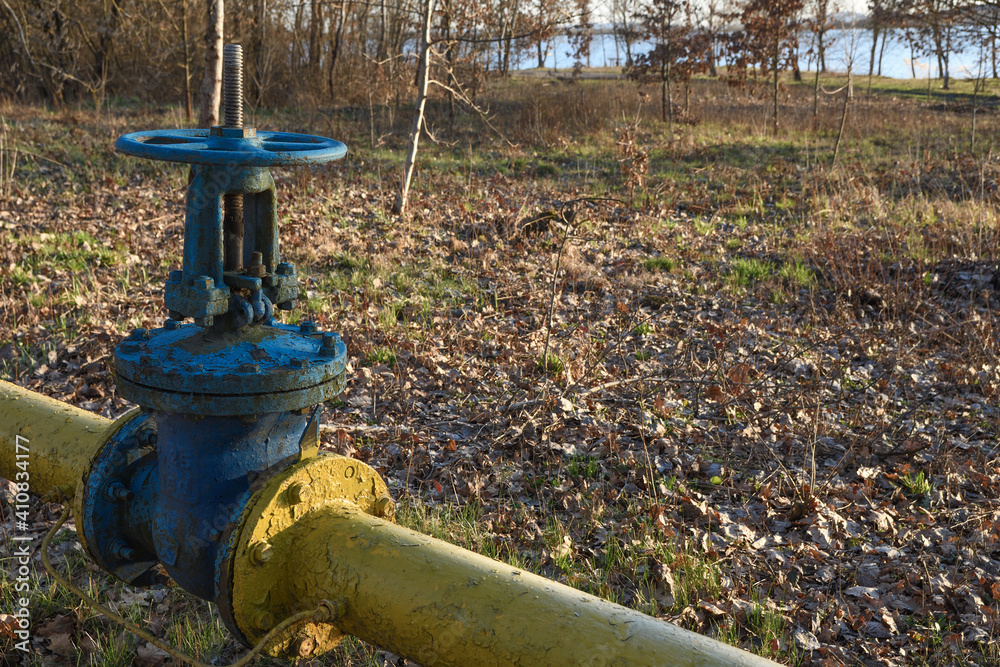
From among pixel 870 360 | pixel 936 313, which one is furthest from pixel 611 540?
pixel 936 313

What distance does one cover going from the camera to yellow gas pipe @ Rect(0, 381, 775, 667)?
138cm

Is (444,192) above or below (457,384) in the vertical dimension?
above

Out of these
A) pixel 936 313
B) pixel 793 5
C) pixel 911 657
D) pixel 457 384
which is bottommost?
pixel 911 657

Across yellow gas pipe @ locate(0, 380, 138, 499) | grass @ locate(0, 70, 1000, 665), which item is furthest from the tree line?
yellow gas pipe @ locate(0, 380, 138, 499)

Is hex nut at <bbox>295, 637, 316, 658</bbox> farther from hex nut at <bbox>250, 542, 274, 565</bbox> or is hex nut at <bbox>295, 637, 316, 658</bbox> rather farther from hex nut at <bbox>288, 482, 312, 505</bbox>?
hex nut at <bbox>288, 482, 312, 505</bbox>

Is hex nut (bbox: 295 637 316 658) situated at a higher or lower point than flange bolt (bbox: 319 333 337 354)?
lower

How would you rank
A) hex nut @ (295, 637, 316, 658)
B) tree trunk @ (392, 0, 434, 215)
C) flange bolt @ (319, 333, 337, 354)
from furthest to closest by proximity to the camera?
tree trunk @ (392, 0, 434, 215) → flange bolt @ (319, 333, 337, 354) → hex nut @ (295, 637, 316, 658)

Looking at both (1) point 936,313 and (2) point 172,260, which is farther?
(2) point 172,260

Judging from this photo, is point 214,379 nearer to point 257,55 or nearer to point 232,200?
point 232,200

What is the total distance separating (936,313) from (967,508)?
3.40 meters

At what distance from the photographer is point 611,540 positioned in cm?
344

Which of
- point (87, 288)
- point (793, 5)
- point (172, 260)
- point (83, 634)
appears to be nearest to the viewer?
point (83, 634)

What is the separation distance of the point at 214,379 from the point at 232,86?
81 cm

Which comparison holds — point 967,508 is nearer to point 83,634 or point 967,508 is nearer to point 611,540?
point 611,540
